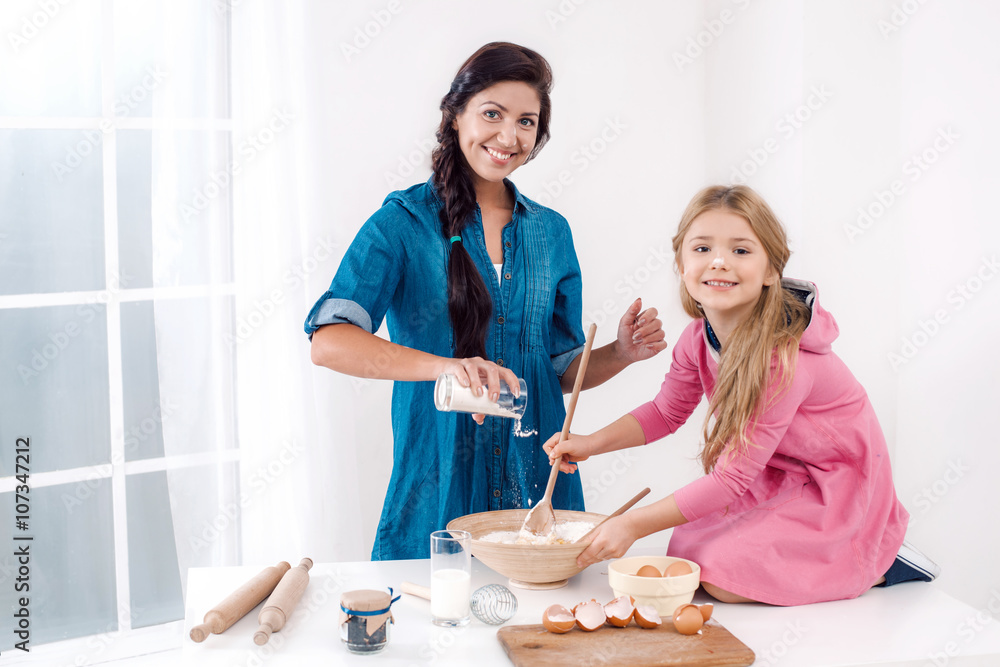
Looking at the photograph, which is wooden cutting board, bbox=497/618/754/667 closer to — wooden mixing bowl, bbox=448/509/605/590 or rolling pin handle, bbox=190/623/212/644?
wooden mixing bowl, bbox=448/509/605/590

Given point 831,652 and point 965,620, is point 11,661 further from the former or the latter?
point 965,620

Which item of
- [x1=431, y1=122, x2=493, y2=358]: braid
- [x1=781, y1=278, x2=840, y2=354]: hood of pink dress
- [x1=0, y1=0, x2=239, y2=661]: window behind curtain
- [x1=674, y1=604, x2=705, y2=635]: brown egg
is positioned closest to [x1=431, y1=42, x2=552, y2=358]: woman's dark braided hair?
[x1=431, y1=122, x2=493, y2=358]: braid

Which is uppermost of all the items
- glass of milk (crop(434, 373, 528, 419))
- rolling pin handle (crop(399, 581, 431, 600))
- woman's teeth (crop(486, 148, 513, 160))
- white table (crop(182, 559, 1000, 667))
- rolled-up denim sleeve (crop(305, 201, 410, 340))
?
woman's teeth (crop(486, 148, 513, 160))

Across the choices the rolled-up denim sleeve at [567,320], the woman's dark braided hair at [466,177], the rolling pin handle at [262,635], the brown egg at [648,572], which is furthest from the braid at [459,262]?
the rolling pin handle at [262,635]

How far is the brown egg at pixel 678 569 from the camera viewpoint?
127 centimetres

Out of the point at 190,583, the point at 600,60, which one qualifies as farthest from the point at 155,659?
the point at 600,60

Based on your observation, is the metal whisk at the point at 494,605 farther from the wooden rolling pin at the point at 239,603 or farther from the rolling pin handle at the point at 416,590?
the wooden rolling pin at the point at 239,603

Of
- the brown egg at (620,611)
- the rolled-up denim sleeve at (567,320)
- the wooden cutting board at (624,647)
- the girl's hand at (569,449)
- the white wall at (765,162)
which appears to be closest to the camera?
the wooden cutting board at (624,647)

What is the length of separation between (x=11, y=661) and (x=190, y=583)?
1248 millimetres

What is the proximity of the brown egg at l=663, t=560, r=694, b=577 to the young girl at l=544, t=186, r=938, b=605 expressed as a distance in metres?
0.05

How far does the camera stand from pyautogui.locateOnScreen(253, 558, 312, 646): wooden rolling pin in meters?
1.16

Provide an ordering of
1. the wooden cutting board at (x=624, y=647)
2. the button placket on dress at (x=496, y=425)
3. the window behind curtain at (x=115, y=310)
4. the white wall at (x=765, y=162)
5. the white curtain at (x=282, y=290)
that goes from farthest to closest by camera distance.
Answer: the white curtain at (x=282, y=290)
the window behind curtain at (x=115, y=310)
the white wall at (x=765, y=162)
the button placket on dress at (x=496, y=425)
the wooden cutting board at (x=624, y=647)

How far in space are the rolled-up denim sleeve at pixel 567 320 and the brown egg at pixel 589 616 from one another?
2.58 ft

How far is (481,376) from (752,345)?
46 centimetres
